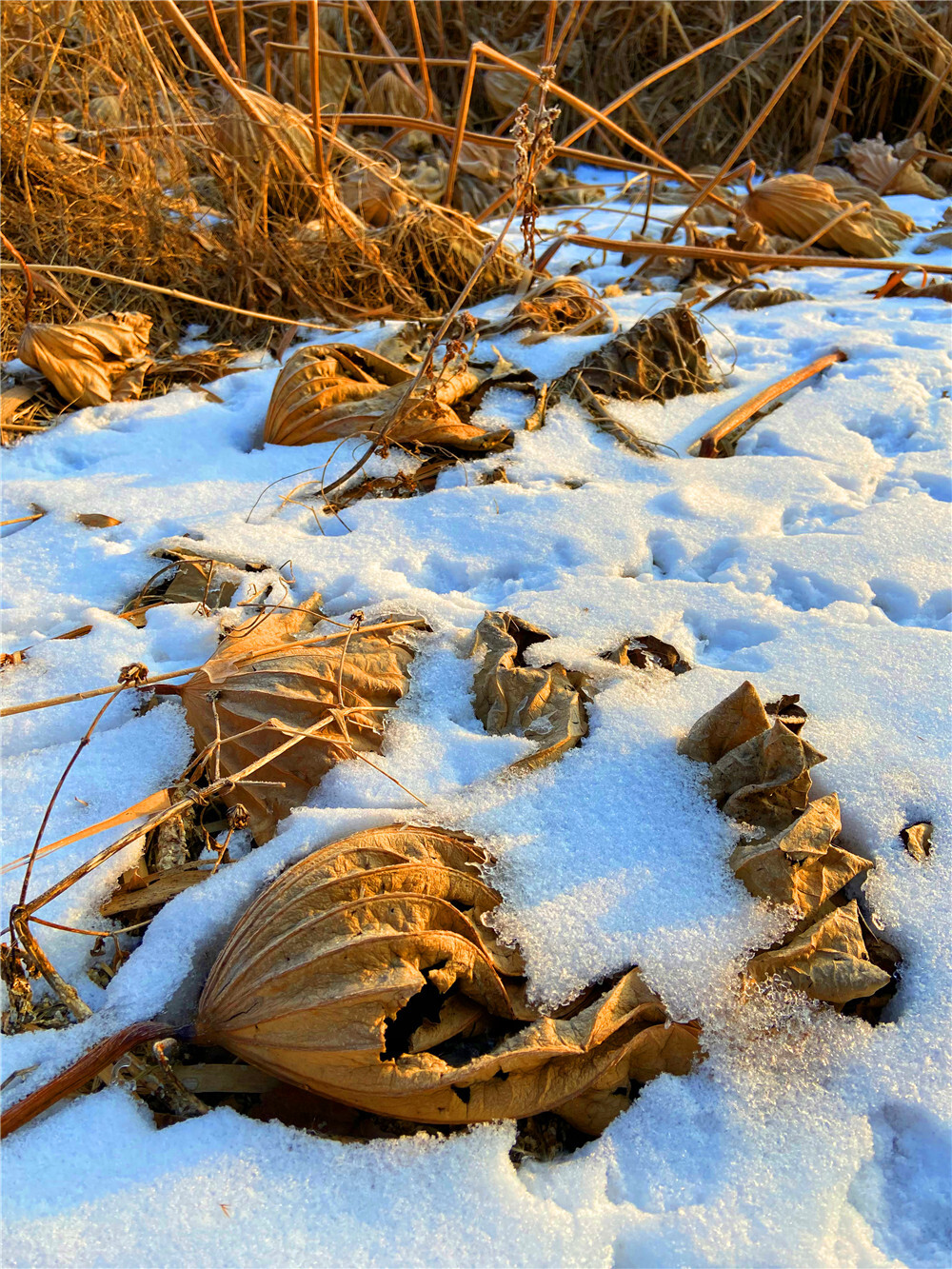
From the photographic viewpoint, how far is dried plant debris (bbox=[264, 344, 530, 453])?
2.32m

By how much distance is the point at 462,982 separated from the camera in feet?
3.51

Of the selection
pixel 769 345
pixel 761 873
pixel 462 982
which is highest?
pixel 769 345

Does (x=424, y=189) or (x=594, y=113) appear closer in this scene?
(x=594, y=113)

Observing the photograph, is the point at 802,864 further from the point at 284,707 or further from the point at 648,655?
the point at 284,707

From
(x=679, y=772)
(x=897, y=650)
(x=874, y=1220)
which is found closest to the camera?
(x=874, y=1220)

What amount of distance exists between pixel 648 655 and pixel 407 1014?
826mm

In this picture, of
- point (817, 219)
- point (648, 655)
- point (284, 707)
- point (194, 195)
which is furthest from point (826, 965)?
point (817, 219)

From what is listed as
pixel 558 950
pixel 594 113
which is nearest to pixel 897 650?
pixel 558 950

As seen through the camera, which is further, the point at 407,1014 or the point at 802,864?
the point at 802,864

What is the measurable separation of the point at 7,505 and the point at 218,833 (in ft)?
4.22

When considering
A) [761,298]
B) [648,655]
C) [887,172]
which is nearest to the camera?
[648,655]

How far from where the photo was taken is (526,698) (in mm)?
1491

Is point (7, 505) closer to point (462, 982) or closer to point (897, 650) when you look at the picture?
point (462, 982)

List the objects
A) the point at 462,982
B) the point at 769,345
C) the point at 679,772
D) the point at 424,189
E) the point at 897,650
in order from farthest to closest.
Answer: the point at 424,189
the point at 769,345
the point at 897,650
the point at 679,772
the point at 462,982
